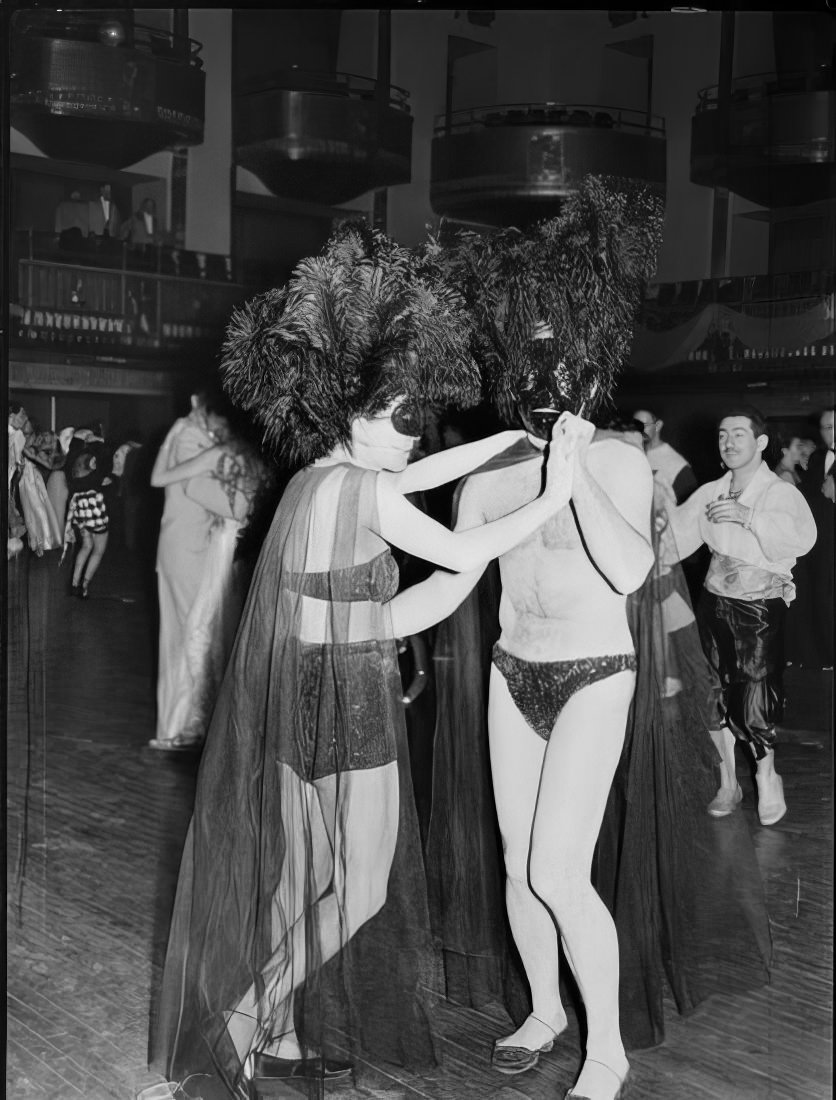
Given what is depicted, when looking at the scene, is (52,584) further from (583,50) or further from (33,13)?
(583,50)

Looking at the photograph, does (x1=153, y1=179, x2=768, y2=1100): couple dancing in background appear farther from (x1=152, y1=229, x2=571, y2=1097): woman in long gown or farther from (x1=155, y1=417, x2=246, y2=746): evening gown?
(x1=155, y1=417, x2=246, y2=746): evening gown

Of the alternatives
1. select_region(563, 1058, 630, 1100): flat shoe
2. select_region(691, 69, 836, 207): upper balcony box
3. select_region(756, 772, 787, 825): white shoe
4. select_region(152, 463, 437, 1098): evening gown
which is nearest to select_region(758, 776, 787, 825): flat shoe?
select_region(756, 772, 787, 825): white shoe

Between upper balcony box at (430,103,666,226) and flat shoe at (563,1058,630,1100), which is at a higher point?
upper balcony box at (430,103,666,226)

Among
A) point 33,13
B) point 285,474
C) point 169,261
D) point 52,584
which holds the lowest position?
point 52,584

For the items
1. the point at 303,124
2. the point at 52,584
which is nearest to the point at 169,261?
the point at 303,124

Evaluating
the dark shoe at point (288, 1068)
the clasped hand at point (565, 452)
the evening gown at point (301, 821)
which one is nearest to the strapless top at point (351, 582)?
the evening gown at point (301, 821)

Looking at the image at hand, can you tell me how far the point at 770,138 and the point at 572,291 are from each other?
19.2 inches

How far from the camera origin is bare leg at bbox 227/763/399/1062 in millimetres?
2516

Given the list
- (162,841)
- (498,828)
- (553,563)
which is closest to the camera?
(553,563)

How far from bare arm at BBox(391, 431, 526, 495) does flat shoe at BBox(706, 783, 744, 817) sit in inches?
32.9

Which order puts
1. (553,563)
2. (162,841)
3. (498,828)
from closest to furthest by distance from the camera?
(553,563), (498,828), (162,841)

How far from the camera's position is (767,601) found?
2.64 metres

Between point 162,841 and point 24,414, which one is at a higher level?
point 24,414

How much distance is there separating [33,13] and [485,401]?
1221 mm
